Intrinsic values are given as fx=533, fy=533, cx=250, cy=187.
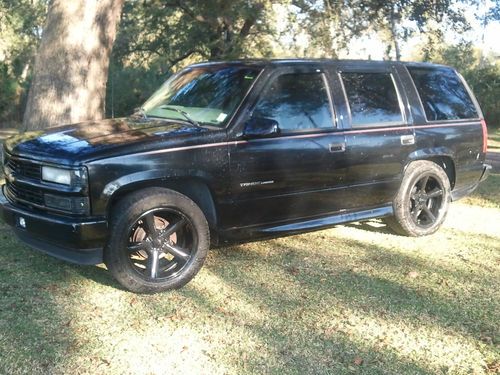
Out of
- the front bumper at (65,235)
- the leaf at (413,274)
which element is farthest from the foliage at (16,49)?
the leaf at (413,274)

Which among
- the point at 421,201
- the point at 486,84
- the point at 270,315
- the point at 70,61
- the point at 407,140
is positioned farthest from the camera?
the point at 486,84

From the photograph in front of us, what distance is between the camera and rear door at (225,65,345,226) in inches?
179

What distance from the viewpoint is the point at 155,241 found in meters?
4.28

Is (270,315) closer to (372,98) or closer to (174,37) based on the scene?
(372,98)

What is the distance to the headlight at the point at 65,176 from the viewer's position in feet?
12.5

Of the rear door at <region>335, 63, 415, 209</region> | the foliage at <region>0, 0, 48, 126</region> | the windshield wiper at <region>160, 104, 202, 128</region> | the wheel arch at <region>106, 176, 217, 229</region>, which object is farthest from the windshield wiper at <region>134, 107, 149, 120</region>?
the foliage at <region>0, 0, 48, 126</region>

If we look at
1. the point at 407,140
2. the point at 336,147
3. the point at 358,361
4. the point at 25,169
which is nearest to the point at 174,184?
the point at 25,169

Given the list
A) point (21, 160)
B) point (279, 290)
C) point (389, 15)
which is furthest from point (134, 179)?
point (389, 15)

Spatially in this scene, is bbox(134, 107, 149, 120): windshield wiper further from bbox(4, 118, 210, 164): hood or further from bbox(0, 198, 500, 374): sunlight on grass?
bbox(0, 198, 500, 374): sunlight on grass

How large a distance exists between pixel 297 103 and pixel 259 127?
61cm

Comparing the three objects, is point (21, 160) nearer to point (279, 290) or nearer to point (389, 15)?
point (279, 290)

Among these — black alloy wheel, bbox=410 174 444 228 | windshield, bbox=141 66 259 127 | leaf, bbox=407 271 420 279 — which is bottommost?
leaf, bbox=407 271 420 279

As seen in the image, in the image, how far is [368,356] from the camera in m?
3.44

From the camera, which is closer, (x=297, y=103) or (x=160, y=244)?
(x=160, y=244)
